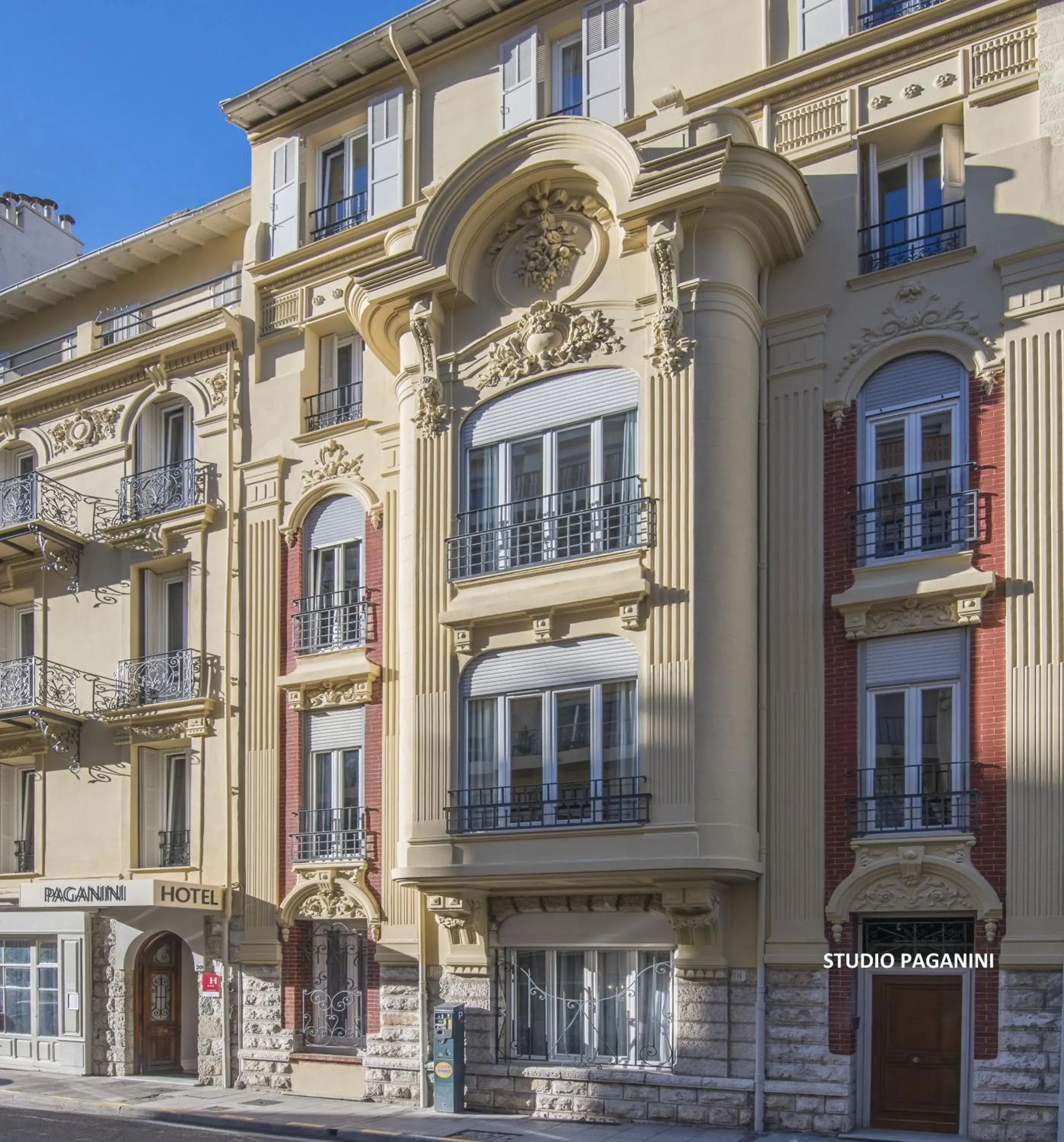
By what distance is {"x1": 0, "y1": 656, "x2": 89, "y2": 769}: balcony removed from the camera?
24.8 metres

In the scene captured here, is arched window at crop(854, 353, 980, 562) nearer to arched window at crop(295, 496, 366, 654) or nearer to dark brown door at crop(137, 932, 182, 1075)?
arched window at crop(295, 496, 366, 654)

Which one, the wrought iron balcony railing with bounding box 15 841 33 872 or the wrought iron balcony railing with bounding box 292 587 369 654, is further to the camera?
the wrought iron balcony railing with bounding box 15 841 33 872

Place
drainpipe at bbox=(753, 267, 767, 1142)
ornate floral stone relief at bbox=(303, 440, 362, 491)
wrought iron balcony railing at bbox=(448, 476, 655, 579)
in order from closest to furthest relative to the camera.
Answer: drainpipe at bbox=(753, 267, 767, 1142), wrought iron balcony railing at bbox=(448, 476, 655, 579), ornate floral stone relief at bbox=(303, 440, 362, 491)

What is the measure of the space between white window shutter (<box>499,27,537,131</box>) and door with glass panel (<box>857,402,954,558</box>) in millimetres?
7509

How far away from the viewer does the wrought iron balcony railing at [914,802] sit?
54.3 feet

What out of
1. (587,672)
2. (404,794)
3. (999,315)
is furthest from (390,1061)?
(999,315)

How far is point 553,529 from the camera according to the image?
62.2 ft

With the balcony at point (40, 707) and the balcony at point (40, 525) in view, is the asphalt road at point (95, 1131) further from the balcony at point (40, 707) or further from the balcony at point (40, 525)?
the balcony at point (40, 525)

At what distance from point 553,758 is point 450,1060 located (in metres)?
4.07

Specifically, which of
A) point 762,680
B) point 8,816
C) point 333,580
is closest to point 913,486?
point 762,680

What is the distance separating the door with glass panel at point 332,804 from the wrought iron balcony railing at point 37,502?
7032mm

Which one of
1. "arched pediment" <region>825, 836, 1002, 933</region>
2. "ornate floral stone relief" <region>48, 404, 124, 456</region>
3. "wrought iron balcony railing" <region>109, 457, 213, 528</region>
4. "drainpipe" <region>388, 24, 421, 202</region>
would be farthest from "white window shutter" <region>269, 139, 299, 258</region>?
"arched pediment" <region>825, 836, 1002, 933</region>

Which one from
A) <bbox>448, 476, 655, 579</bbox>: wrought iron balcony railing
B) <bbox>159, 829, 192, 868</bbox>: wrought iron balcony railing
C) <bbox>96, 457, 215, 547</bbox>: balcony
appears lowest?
<bbox>159, 829, 192, 868</bbox>: wrought iron balcony railing

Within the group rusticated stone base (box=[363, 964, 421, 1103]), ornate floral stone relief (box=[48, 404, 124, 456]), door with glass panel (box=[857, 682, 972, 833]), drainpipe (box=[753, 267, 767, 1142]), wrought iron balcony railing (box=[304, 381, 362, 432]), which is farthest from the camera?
ornate floral stone relief (box=[48, 404, 124, 456])
